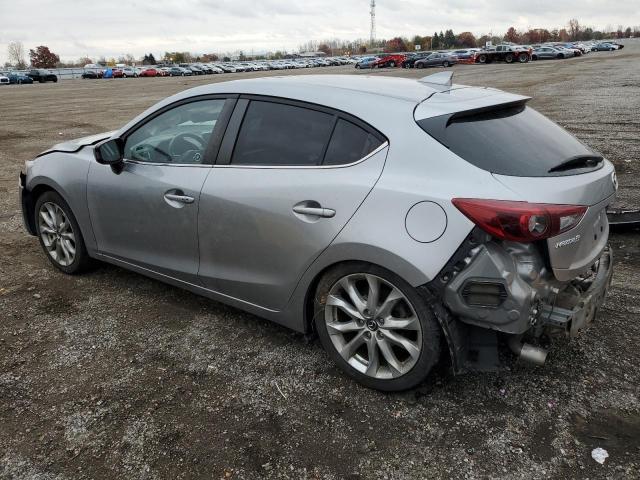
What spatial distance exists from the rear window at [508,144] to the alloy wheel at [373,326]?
78 centimetres

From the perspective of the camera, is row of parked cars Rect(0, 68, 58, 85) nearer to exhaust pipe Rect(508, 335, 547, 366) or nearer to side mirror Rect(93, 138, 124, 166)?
side mirror Rect(93, 138, 124, 166)

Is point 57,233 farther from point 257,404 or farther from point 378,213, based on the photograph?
point 378,213

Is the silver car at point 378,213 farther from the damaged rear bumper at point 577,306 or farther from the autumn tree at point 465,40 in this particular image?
the autumn tree at point 465,40

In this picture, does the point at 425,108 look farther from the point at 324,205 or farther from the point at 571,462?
the point at 571,462

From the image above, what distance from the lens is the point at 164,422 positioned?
283 cm

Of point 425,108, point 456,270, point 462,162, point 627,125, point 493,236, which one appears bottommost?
point 627,125

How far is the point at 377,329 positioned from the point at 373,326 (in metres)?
0.03

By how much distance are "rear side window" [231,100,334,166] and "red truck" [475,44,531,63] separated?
53020 mm

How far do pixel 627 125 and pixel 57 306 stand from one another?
11419 millimetres

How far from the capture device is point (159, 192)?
11.9 feet

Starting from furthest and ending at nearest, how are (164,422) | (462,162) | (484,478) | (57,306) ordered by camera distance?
(57,306) → (164,422) → (462,162) → (484,478)

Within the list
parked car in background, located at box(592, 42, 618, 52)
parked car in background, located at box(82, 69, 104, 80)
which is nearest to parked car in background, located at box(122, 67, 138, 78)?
parked car in background, located at box(82, 69, 104, 80)

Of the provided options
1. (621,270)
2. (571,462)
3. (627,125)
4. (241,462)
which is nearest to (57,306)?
(241,462)

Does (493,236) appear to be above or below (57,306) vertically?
above
